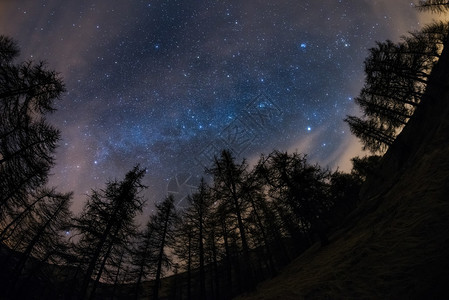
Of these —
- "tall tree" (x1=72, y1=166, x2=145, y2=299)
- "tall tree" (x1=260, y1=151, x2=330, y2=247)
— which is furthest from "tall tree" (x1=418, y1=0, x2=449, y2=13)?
"tall tree" (x1=72, y1=166, x2=145, y2=299)

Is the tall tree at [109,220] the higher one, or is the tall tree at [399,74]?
the tall tree at [399,74]

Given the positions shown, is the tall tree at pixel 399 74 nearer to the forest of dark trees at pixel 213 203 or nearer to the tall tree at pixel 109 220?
the forest of dark trees at pixel 213 203

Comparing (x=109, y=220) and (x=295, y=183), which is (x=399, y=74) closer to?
(x=295, y=183)

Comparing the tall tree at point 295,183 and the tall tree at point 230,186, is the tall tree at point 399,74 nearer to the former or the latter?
the tall tree at point 295,183

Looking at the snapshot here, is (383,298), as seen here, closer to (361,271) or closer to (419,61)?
(361,271)

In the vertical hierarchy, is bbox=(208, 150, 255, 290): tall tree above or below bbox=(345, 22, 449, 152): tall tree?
below

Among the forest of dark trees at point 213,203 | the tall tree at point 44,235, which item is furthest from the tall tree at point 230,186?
the tall tree at point 44,235

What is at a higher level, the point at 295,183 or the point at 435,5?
the point at 435,5

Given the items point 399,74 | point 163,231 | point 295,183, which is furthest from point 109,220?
point 399,74

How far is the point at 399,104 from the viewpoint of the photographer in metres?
18.7

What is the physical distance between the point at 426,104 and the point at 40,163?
28077 millimetres

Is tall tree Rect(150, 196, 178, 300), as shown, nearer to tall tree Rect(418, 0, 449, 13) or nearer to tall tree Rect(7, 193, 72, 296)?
tall tree Rect(7, 193, 72, 296)

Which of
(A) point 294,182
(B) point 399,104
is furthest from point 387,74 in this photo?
(A) point 294,182

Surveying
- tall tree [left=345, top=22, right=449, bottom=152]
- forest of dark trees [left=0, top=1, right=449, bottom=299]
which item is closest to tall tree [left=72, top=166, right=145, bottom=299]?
forest of dark trees [left=0, top=1, right=449, bottom=299]
